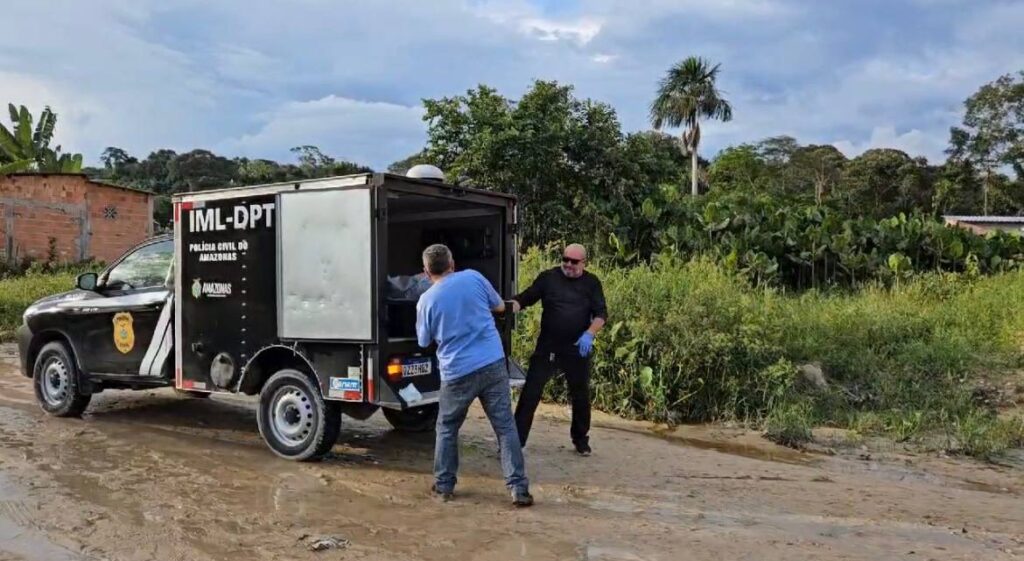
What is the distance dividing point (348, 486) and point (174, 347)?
2.31 metres

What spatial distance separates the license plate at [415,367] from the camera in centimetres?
570

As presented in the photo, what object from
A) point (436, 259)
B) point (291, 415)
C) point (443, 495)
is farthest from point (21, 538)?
point (436, 259)

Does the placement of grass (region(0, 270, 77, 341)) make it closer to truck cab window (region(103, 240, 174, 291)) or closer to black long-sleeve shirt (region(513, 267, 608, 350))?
truck cab window (region(103, 240, 174, 291))

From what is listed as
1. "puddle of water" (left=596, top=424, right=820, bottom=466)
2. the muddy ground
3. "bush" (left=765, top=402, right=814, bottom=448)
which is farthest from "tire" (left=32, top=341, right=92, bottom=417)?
"bush" (left=765, top=402, right=814, bottom=448)

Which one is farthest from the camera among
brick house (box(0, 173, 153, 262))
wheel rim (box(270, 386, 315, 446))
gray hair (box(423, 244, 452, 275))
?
brick house (box(0, 173, 153, 262))

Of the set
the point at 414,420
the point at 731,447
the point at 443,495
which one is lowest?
the point at 731,447

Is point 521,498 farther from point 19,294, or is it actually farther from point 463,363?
point 19,294

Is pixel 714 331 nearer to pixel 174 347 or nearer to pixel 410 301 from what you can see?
pixel 410 301

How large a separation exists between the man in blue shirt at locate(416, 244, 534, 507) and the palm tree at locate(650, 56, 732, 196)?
31.2m

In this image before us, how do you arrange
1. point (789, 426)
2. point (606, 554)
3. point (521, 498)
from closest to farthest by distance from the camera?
point (606, 554) → point (521, 498) → point (789, 426)

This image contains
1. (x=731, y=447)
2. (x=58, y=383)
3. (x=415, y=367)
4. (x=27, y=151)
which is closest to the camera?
(x=415, y=367)

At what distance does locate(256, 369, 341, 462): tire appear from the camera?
5812mm

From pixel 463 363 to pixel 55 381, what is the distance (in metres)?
4.99

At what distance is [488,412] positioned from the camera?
508cm
